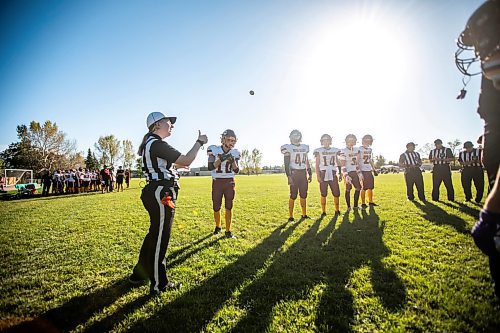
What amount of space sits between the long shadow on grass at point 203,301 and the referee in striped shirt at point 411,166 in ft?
31.8

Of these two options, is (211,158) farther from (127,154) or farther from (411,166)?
(127,154)

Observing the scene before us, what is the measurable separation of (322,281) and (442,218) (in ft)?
19.5

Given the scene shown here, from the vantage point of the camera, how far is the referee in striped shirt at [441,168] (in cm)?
1117

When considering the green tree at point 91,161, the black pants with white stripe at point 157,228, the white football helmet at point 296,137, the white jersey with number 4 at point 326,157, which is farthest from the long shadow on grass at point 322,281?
the green tree at point 91,161

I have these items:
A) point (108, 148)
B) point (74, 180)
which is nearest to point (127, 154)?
point (108, 148)

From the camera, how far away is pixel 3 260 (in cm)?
542

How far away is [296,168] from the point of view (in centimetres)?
859

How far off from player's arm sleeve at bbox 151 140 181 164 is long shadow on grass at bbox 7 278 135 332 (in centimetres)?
214

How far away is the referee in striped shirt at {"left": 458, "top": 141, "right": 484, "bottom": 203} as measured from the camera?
10688mm

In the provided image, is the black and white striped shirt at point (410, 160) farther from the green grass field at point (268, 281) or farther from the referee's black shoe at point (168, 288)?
the referee's black shoe at point (168, 288)

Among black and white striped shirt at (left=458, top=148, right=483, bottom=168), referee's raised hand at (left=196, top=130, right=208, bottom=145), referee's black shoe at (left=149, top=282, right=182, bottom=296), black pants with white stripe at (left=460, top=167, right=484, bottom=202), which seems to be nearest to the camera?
referee's black shoe at (left=149, top=282, right=182, bottom=296)

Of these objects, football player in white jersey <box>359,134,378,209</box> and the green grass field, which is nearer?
the green grass field

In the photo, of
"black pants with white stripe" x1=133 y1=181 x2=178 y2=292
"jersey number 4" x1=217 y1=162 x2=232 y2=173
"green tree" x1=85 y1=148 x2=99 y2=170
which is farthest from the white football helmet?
"green tree" x1=85 y1=148 x2=99 y2=170

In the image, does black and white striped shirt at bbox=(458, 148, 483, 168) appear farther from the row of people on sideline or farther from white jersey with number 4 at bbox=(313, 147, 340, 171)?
the row of people on sideline
